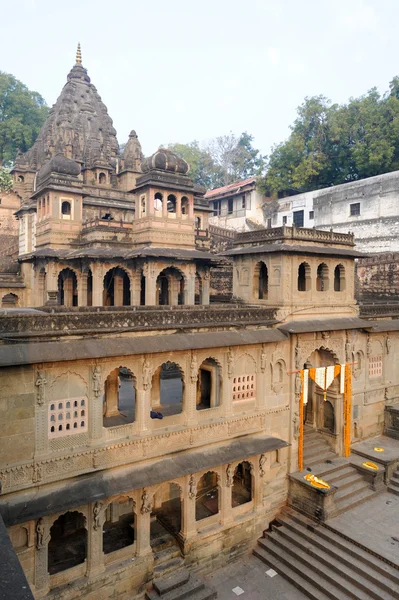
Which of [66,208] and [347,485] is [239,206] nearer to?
[66,208]

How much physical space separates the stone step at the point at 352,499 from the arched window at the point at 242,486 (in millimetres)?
3529

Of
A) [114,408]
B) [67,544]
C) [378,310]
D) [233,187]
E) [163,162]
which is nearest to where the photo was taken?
[67,544]

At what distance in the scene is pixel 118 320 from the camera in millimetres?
12945

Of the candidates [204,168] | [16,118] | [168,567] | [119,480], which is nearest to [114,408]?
[119,480]

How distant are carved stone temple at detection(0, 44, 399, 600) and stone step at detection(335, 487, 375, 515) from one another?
0.08 meters

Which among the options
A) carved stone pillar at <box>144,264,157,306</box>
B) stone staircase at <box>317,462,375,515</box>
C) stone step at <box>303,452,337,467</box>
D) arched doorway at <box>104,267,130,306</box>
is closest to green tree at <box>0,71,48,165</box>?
arched doorway at <box>104,267,130,306</box>

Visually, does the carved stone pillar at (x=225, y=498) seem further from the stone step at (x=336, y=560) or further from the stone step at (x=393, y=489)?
the stone step at (x=393, y=489)

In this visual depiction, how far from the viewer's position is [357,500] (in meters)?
17.0

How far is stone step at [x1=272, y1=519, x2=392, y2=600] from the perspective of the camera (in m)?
13.0

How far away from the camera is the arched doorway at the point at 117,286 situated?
86.0 ft

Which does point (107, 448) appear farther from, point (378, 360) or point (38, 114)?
point (38, 114)

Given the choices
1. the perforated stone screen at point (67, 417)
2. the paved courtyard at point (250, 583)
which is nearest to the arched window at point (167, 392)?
the perforated stone screen at point (67, 417)

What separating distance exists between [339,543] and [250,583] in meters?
3.42

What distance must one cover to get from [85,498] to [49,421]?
7.61ft
